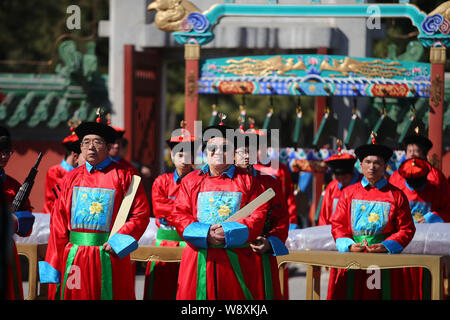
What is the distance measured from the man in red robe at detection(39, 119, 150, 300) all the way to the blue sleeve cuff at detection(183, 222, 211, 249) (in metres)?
0.50

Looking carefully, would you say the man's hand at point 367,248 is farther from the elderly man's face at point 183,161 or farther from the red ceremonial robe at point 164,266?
the elderly man's face at point 183,161

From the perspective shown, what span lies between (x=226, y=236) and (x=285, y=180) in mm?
2806

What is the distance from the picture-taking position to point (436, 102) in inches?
338

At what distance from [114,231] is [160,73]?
5.92 metres

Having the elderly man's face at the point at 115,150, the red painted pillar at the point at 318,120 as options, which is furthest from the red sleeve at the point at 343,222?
the red painted pillar at the point at 318,120

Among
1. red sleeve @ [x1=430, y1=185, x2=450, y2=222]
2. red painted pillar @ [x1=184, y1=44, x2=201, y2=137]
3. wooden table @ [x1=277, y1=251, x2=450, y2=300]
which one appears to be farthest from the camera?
red painted pillar @ [x1=184, y1=44, x2=201, y2=137]

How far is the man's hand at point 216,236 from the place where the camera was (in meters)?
5.10

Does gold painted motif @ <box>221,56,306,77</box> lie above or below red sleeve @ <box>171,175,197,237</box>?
above

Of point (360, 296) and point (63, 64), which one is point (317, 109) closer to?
point (63, 64)

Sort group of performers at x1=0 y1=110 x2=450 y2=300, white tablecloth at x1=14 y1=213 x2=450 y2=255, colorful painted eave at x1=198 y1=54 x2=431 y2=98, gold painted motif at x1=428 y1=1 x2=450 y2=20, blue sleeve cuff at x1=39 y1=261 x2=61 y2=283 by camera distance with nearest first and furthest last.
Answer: group of performers at x1=0 y1=110 x2=450 y2=300 < blue sleeve cuff at x1=39 y1=261 x2=61 y2=283 < white tablecloth at x1=14 y1=213 x2=450 y2=255 < gold painted motif at x1=428 y1=1 x2=450 y2=20 < colorful painted eave at x1=198 y1=54 x2=431 y2=98

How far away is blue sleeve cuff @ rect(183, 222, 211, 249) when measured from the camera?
510cm

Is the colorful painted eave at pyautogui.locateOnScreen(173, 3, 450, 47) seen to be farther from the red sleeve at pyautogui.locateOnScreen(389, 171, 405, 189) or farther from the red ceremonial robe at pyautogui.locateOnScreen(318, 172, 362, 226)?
the red ceremonial robe at pyautogui.locateOnScreen(318, 172, 362, 226)

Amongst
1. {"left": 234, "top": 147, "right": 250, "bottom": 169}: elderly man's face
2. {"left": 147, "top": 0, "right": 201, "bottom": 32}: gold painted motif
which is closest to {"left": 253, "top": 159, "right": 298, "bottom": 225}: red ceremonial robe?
{"left": 147, "top": 0, "right": 201, "bottom": 32}: gold painted motif

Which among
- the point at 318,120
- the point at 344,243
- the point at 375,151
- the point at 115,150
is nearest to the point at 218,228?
the point at 344,243
